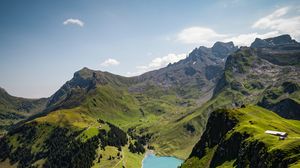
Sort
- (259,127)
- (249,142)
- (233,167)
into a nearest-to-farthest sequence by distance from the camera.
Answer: (249,142), (233,167), (259,127)

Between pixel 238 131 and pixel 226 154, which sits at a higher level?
pixel 238 131

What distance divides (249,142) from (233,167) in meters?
18.8

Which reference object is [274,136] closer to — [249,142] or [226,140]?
[249,142]

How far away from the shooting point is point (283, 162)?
102438mm

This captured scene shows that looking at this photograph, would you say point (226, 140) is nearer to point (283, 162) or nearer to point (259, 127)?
point (259, 127)

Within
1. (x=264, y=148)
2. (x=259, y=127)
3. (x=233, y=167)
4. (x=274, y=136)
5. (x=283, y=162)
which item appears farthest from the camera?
(x=259, y=127)

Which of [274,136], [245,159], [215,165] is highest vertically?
[274,136]

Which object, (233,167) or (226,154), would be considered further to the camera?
(226,154)

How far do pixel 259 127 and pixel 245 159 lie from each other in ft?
115

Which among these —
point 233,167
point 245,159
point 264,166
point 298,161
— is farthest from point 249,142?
point 298,161

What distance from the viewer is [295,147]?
104 metres

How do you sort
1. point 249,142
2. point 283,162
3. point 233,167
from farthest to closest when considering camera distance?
point 233,167 → point 249,142 → point 283,162

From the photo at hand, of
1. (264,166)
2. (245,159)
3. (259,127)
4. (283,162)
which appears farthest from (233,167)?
(283,162)

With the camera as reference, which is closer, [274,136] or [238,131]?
[274,136]
